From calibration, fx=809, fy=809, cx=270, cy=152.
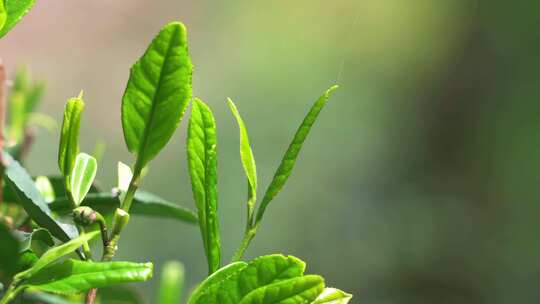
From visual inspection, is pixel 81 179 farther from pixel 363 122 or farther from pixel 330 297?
pixel 363 122

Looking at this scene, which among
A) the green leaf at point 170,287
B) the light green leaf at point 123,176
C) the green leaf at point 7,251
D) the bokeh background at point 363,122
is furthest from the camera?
the bokeh background at point 363,122

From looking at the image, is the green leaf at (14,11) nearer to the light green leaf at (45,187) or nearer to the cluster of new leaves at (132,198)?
the cluster of new leaves at (132,198)

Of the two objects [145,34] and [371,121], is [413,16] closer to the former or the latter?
[371,121]

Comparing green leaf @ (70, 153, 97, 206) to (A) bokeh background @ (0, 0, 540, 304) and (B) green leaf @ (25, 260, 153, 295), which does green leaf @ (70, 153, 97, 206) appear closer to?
(B) green leaf @ (25, 260, 153, 295)

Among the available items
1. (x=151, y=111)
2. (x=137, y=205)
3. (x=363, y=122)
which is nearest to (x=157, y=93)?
(x=151, y=111)

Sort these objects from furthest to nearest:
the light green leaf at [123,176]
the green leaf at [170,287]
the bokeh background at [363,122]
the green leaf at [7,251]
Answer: the bokeh background at [363,122], the green leaf at [170,287], the light green leaf at [123,176], the green leaf at [7,251]

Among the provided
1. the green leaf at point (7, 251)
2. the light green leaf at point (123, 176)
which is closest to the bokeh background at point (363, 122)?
the light green leaf at point (123, 176)

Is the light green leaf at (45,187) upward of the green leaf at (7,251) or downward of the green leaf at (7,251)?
downward
